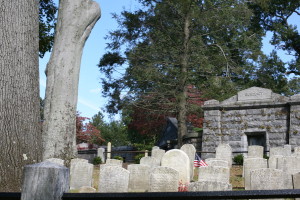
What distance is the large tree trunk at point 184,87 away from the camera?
17.3 meters

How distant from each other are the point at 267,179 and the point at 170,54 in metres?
12.0

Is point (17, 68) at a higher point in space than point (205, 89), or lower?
lower

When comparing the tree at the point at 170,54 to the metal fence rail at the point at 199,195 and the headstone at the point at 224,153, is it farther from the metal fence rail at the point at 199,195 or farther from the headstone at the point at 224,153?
the metal fence rail at the point at 199,195

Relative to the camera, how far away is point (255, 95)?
678 inches

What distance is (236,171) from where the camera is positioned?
43.3ft

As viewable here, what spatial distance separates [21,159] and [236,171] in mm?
9234

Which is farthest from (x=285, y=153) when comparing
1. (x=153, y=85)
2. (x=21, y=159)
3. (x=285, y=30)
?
(x=285, y=30)

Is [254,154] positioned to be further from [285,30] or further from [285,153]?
[285,30]

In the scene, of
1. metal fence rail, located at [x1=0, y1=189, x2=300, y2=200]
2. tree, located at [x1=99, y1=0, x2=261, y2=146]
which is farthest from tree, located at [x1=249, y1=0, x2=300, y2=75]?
metal fence rail, located at [x1=0, y1=189, x2=300, y2=200]

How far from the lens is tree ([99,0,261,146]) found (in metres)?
17.6

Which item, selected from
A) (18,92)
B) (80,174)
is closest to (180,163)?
(80,174)

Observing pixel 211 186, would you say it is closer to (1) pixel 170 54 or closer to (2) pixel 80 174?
(2) pixel 80 174

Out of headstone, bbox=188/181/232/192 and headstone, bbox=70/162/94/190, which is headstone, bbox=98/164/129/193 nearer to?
headstone, bbox=70/162/94/190

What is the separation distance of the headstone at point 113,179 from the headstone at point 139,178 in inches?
51.5
